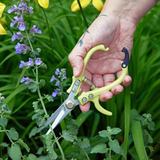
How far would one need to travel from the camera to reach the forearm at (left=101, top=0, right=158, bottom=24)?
1.14 meters

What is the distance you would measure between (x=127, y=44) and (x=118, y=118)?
1.54ft

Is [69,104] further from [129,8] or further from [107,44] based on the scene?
[129,8]

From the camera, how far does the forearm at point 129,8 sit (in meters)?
1.14

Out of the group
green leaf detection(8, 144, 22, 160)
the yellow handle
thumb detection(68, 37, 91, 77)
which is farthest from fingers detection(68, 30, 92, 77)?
green leaf detection(8, 144, 22, 160)

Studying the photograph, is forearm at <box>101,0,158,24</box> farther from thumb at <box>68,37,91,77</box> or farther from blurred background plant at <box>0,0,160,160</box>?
thumb at <box>68,37,91,77</box>

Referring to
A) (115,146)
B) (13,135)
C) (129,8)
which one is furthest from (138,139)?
(129,8)

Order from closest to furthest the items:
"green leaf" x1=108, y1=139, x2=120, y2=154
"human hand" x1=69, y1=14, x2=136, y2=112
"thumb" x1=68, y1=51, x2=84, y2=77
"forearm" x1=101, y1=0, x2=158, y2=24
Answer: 1. "green leaf" x1=108, y1=139, x2=120, y2=154
2. "thumb" x1=68, y1=51, x2=84, y2=77
3. "human hand" x1=69, y1=14, x2=136, y2=112
4. "forearm" x1=101, y1=0, x2=158, y2=24

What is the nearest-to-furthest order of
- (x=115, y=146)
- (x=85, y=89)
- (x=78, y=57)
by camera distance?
(x=115, y=146) < (x=78, y=57) < (x=85, y=89)

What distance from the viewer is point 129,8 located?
1.17m

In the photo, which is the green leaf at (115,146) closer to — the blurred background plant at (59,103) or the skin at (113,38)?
the blurred background plant at (59,103)

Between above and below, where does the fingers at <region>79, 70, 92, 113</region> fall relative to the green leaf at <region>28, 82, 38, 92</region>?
below

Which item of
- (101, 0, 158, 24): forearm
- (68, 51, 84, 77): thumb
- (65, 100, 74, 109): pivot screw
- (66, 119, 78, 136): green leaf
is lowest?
(66, 119, 78, 136): green leaf

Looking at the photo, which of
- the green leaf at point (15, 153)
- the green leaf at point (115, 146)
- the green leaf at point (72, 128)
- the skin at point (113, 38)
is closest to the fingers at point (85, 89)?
the skin at point (113, 38)

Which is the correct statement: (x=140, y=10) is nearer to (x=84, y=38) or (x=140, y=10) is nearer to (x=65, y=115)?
(x=84, y=38)
